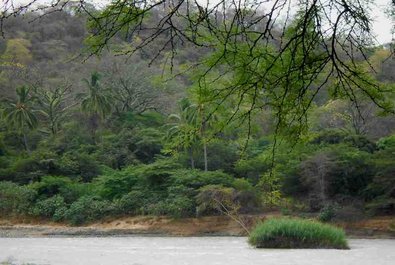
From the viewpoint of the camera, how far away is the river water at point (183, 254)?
59.3 feet

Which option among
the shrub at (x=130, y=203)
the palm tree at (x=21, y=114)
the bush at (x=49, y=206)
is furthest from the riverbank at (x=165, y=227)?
the palm tree at (x=21, y=114)

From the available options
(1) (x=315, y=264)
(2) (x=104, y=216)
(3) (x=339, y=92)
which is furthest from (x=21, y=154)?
(3) (x=339, y=92)

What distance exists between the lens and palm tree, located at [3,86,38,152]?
39.8 metres

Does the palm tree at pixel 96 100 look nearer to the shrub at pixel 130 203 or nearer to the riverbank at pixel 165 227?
the shrub at pixel 130 203

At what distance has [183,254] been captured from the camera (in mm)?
20766

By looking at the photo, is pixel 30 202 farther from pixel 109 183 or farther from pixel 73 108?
pixel 73 108

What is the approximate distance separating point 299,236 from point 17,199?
19.2m

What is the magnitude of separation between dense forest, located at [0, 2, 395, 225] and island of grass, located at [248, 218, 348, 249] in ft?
8.09

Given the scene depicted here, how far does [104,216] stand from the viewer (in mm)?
34844

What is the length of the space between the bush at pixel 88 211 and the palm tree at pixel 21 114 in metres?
8.01

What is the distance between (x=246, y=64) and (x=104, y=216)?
3282cm

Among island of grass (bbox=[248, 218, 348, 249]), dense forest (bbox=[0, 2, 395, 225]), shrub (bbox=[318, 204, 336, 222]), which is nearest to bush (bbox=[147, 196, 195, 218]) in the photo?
dense forest (bbox=[0, 2, 395, 225])

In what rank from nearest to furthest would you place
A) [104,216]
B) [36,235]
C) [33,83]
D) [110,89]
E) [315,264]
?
[315,264] < [36,235] < [104,216] < [110,89] < [33,83]

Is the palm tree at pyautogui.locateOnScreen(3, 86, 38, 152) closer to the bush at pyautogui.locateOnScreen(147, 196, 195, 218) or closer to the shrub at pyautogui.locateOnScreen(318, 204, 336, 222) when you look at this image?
the bush at pyautogui.locateOnScreen(147, 196, 195, 218)
